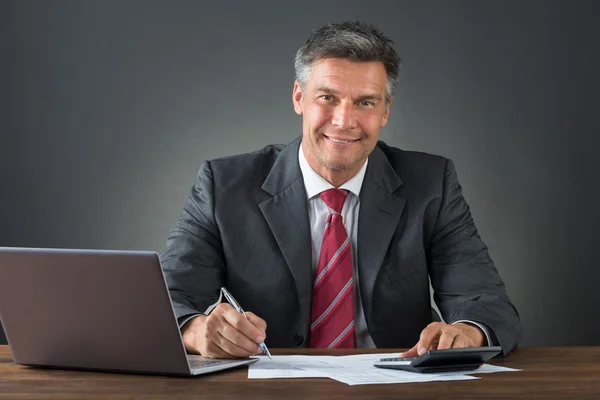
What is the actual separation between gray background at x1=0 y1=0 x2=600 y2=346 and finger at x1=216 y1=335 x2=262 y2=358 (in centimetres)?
200

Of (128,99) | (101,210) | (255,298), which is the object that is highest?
(128,99)

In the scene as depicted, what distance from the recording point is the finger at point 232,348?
1.56 metres

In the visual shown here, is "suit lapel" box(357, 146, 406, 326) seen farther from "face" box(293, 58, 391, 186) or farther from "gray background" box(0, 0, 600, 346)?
"gray background" box(0, 0, 600, 346)

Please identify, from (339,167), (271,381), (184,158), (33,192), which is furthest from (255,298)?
(33,192)

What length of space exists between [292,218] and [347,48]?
1.69ft

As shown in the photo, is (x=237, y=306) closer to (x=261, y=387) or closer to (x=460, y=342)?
(x=261, y=387)

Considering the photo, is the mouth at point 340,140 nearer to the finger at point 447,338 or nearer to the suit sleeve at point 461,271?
the suit sleeve at point 461,271

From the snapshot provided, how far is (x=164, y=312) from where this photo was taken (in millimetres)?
1300

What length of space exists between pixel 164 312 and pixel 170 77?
7.71 feet

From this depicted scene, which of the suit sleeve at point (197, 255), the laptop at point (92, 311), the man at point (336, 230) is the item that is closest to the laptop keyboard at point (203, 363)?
the laptop at point (92, 311)

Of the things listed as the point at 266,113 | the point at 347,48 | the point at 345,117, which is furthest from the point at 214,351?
the point at 266,113

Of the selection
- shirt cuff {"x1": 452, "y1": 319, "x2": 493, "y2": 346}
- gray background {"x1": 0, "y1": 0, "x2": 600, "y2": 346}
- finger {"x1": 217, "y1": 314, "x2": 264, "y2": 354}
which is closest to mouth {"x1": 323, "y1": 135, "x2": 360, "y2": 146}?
shirt cuff {"x1": 452, "y1": 319, "x2": 493, "y2": 346}

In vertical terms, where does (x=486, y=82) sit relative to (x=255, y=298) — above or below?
above

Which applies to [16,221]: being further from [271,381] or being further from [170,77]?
[271,381]
